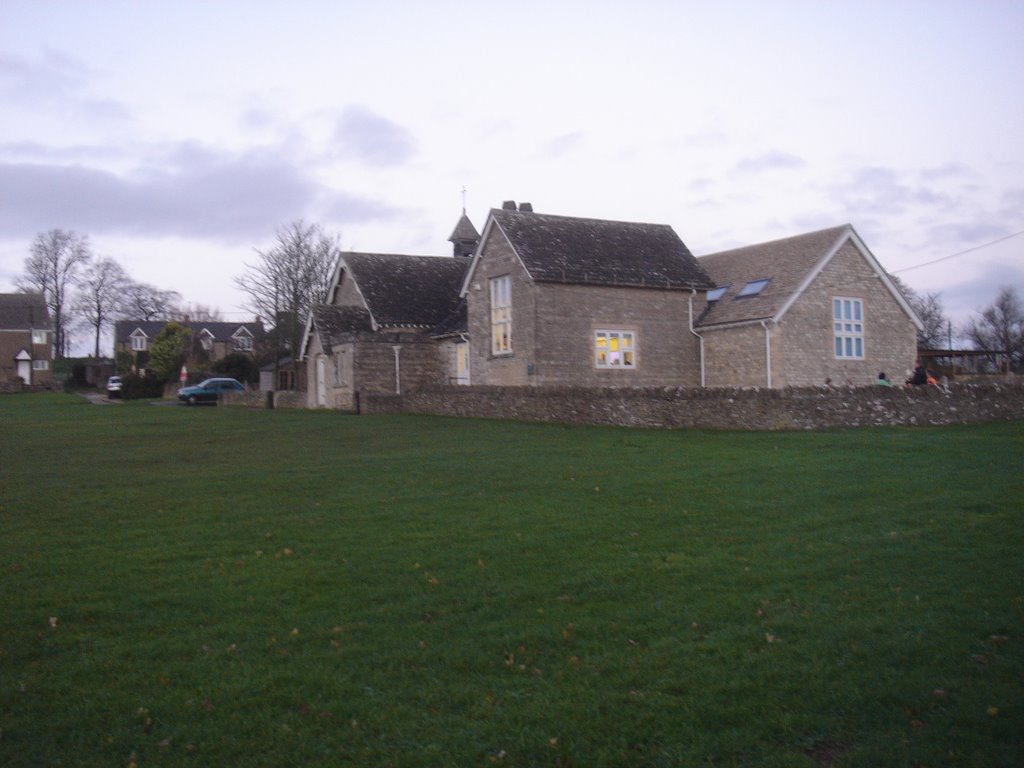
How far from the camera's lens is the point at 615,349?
35.8m

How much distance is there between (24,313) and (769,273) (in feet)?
253

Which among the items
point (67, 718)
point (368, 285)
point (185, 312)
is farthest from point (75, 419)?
point (185, 312)

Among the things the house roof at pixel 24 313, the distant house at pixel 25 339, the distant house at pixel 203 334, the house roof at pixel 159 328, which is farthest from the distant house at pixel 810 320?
the house roof at pixel 24 313

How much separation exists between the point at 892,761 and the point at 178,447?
20.5m

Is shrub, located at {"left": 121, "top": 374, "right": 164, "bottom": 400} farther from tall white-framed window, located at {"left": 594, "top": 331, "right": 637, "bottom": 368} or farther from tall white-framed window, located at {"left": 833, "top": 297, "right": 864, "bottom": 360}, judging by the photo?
tall white-framed window, located at {"left": 833, "top": 297, "right": 864, "bottom": 360}

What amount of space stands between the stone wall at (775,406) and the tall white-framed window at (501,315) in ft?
19.4

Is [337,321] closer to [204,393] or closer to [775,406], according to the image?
[204,393]

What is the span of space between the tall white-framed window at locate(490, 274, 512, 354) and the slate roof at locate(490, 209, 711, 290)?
1.80 metres

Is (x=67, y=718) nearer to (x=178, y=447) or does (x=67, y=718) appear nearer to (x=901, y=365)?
(x=178, y=447)

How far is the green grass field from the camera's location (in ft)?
18.8

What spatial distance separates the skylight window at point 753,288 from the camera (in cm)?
3572

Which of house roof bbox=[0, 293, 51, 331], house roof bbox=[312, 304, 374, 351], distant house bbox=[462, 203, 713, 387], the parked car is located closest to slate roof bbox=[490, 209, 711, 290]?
distant house bbox=[462, 203, 713, 387]

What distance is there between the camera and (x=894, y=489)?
13438 millimetres

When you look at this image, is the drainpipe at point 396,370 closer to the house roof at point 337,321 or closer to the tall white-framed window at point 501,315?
the house roof at point 337,321
